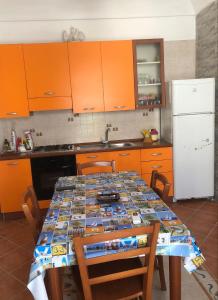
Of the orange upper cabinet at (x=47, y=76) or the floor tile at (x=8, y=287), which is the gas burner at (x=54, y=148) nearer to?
the orange upper cabinet at (x=47, y=76)

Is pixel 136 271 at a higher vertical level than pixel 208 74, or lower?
lower

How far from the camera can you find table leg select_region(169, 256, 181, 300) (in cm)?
145

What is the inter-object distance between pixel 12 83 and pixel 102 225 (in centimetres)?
242

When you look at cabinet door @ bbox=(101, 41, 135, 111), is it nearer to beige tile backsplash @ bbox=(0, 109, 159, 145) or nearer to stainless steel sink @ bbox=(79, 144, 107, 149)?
beige tile backsplash @ bbox=(0, 109, 159, 145)

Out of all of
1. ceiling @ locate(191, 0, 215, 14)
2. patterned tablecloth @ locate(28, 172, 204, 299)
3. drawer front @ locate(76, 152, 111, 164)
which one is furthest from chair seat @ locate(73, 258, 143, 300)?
ceiling @ locate(191, 0, 215, 14)

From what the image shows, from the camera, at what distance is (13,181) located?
10.9ft

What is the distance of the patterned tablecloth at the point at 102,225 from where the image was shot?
134 centimetres

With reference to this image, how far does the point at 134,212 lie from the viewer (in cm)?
165

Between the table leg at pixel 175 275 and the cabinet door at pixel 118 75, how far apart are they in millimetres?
2322

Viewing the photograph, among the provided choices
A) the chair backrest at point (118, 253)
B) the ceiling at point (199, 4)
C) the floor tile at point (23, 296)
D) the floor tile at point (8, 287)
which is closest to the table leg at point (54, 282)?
the chair backrest at point (118, 253)

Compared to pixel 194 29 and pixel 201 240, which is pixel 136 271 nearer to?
pixel 201 240

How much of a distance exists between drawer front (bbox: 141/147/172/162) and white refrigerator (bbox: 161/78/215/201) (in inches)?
3.9

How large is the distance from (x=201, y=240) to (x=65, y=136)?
7.09 feet

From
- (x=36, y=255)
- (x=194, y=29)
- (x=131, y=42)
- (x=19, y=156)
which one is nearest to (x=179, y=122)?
(x=131, y=42)
